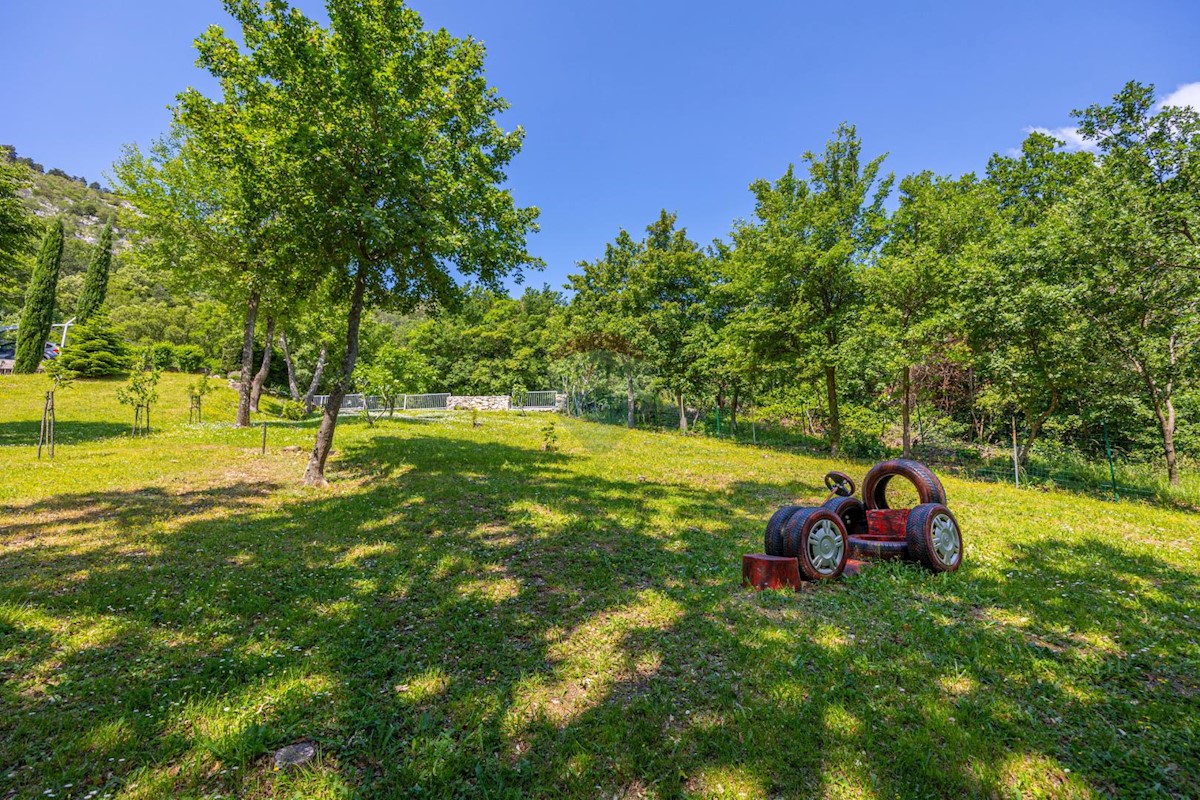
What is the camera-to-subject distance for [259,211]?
1005 cm

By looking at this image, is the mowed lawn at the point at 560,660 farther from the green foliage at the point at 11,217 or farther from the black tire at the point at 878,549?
the green foliage at the point at 11,217

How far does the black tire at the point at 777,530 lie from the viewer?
5801mm

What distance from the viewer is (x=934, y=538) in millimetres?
6121

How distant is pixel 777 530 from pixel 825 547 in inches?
25.2

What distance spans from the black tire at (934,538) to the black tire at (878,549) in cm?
13

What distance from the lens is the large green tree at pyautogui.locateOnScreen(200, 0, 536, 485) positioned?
9.20 meters

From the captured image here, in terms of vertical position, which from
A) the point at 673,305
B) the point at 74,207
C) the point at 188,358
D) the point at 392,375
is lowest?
the point at 392,375

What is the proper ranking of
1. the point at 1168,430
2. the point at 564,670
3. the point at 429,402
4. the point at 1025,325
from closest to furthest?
the point at 564,670 → the point at 1168,430 → the point at 1025,325 → the point at 429,402

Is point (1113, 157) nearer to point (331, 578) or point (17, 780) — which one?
point (331, 578)

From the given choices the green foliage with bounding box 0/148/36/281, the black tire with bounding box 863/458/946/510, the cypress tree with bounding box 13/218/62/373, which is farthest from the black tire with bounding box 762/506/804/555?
the cypress tree with bounding box 13/218/62/373

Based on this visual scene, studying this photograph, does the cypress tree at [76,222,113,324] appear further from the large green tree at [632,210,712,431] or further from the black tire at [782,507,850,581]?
the black tire at [782,507,850,581]

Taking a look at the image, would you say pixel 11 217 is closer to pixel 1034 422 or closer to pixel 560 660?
pixel 560 660

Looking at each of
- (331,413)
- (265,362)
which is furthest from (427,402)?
(331,413)

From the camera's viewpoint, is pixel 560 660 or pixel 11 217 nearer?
pixel 560 660
